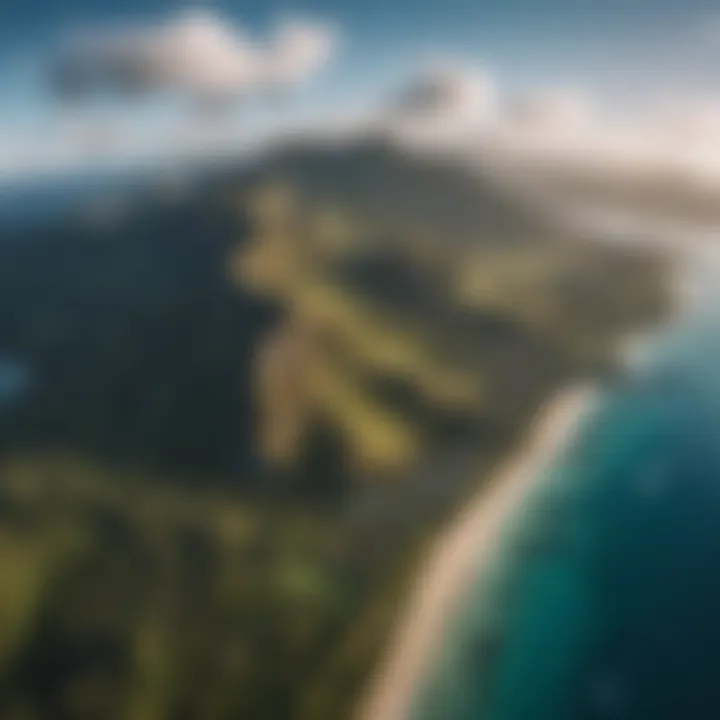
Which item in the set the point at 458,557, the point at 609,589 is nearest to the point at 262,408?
the point at 458,557

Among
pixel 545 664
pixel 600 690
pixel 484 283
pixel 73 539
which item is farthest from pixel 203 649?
pixel 484 283

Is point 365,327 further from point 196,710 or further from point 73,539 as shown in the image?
point 196,710

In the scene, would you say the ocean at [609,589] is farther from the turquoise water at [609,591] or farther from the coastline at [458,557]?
the coastline at [458,557]

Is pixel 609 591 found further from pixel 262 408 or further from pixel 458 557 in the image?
pixel 262 408

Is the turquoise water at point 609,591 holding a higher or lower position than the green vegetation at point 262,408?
lower

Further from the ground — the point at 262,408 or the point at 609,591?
the point at 262,408

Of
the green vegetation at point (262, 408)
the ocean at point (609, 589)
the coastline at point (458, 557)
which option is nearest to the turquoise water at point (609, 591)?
the ocean at point (609, 589)

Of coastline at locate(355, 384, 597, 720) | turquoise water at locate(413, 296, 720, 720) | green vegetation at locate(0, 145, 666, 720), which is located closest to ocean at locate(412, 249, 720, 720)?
turquoise water at locate(413, 296, 720, 720)
